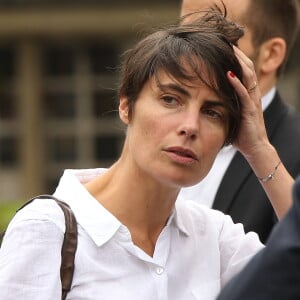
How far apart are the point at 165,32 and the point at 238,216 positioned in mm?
869

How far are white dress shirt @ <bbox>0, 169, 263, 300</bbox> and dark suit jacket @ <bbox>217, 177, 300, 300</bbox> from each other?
0.88 metres

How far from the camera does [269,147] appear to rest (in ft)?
11.1

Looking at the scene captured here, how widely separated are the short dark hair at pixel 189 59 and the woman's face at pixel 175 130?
0.03m

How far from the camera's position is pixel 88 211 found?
304 cm

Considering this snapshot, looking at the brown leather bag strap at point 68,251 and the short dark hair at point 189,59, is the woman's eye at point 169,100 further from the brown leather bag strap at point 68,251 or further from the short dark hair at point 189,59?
the brown leather bag strap at point 68,251

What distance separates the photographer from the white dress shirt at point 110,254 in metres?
2.88

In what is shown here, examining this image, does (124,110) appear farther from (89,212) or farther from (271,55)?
(271,55)

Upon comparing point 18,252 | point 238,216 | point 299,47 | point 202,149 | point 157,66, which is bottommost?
point 299,47

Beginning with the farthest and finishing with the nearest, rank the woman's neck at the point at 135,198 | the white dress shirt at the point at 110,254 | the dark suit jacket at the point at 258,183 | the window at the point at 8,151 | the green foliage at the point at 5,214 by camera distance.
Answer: the window at the point at 8,151 → the green foliage at the point at 5,214 → the dark suit jacket at the point at 258,183 → the woman's neck at the point at 135,198 → the white dress shirt at the point at 110,254

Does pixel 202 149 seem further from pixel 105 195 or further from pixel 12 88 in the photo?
pixel 12 88

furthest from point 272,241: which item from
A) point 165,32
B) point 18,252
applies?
point 165,32

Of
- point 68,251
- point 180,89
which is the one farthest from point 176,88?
point 68,251

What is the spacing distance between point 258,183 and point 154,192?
0.81 meters

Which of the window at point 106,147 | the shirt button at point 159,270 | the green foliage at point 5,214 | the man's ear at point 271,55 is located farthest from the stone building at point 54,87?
the shirt button at point 159,270
